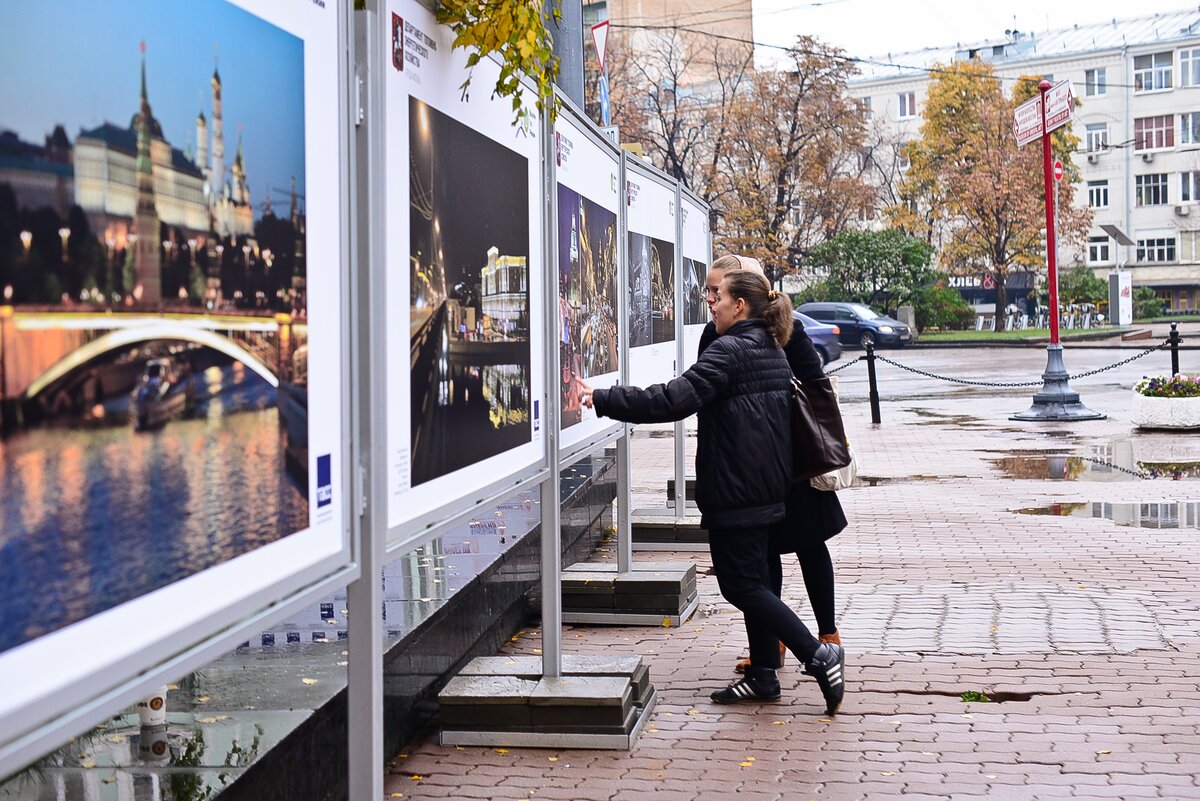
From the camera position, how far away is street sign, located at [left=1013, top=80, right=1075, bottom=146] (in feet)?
64.4

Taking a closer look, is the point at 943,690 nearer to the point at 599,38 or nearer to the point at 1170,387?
the point at 599,38

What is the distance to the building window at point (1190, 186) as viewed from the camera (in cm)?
7556

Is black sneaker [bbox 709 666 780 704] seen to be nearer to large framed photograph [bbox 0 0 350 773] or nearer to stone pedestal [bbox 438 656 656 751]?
stone pedestal [bbox 438 656 656 751]

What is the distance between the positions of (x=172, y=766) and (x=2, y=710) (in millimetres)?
2099

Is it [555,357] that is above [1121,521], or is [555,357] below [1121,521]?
above

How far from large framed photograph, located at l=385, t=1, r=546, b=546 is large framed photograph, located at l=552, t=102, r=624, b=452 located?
0.60 metres

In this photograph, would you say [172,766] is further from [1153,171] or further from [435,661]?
[1153,171]

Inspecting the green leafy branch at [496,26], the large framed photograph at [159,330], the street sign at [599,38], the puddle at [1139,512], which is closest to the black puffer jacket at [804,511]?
the green leafy branch at [496,26]

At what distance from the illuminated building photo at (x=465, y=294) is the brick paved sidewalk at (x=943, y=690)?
4.34 feet

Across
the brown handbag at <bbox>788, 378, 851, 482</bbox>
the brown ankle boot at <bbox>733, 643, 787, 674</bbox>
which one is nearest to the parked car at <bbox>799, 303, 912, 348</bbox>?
the brown ankle boot at <bbox>733, 643, 787, 674</bbox>

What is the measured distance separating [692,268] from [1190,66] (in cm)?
7372

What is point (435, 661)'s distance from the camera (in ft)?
18.7

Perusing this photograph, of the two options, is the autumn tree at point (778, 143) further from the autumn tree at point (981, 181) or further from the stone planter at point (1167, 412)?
the stone planter at point (1167, 412)

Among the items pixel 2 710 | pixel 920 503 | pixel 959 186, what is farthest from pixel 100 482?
pixel 959 186
